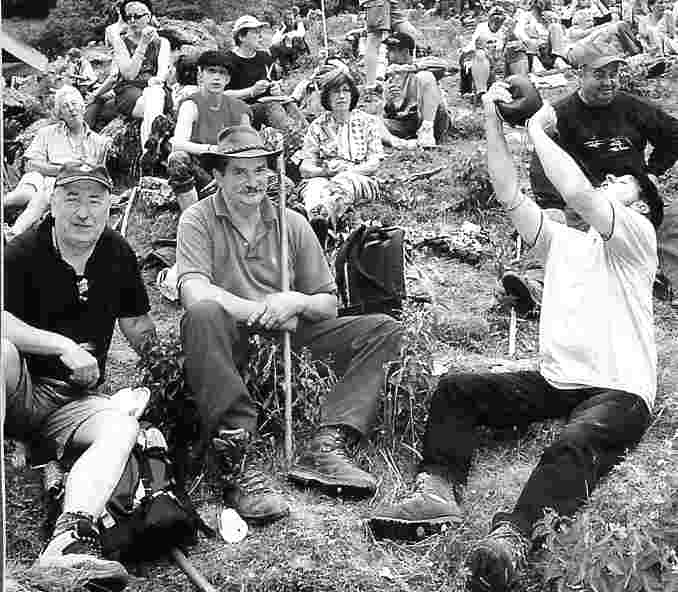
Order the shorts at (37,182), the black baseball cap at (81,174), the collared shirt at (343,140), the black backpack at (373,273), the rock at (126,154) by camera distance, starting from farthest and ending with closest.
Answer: the rock at (126,154) < the shorts at (37,182) < the collared shirt at (343,140) < the black backpack at (373,273) < the black baseball cap at (81,174)

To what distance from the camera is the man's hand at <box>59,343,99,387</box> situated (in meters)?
4.45

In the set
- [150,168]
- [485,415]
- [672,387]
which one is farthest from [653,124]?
[150,168]

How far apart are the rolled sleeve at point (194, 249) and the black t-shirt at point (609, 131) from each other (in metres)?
2.45

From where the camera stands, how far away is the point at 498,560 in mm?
3771

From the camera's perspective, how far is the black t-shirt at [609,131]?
6.51m

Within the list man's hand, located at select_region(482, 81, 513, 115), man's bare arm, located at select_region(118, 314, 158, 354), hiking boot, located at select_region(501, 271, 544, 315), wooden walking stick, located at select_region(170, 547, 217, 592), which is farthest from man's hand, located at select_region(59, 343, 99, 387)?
hiking boot, located at select_region(501, 271, 544, 315)

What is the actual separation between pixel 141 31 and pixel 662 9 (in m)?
8.62

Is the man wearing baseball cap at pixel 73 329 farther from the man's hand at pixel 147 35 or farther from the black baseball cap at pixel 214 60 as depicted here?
the man's hand at pixel 147 35

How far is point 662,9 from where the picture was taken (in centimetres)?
1566

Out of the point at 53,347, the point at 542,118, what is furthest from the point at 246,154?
the point at 542,118

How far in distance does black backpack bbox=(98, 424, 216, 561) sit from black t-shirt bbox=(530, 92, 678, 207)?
3.34 metres

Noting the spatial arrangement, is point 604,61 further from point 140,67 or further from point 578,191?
point 140,67

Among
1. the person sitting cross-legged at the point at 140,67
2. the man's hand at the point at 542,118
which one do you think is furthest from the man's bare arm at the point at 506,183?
the person sitting cross-legged at the point at 140,67

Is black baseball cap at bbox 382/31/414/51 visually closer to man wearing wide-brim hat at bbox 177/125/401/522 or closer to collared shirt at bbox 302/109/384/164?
collared shirt at bbox 302/109/384/164
